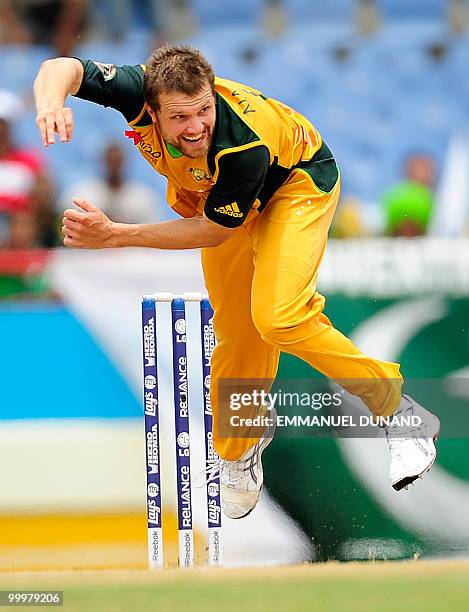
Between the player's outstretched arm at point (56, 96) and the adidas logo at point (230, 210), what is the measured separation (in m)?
0.51

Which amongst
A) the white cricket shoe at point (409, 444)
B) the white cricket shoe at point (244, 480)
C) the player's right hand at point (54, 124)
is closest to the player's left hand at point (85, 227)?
the player's right hand at point (54, 124)

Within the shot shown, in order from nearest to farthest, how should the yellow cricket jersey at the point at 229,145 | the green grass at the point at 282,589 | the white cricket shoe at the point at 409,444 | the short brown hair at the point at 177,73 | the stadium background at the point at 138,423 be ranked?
1. the short brown hair at the point at 177,73
2. the yellow cricket jersey at the point at 229,145
3. the green grass at the point at 282,589
4. the white cricket shoe at the point at 409,444
5. the stadium background at the point at 138,423

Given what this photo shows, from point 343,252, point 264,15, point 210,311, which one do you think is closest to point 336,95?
point 264,15

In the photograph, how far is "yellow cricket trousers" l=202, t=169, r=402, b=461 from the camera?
130 inches

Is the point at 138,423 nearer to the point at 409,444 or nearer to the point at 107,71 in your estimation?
the point at 409,444

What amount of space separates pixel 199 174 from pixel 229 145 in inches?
6.7

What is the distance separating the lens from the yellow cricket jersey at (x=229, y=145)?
10.3ft

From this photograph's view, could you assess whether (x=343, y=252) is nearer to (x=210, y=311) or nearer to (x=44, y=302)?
(x=210, y=311)

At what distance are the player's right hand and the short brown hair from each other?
0.94 ft

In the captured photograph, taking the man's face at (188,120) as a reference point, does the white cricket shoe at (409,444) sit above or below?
below

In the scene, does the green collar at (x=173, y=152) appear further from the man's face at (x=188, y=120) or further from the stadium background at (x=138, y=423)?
the stadium background at (x=138, y=423)

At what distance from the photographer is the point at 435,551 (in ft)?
13.3

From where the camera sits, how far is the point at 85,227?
316 centimetres

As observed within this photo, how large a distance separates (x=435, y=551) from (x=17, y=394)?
1663 millimetres
